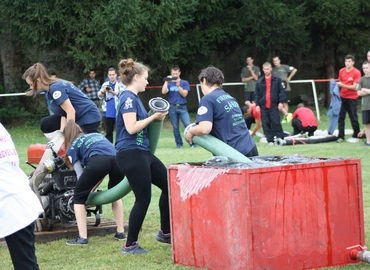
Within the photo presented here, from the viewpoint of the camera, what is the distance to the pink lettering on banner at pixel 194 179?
578 centimetres

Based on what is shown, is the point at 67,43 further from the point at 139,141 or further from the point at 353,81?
the point at 139,141

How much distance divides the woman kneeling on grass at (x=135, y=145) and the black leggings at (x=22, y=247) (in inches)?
81.3

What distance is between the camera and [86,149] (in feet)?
24.4

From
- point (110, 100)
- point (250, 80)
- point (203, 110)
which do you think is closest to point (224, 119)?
point (203, 110)

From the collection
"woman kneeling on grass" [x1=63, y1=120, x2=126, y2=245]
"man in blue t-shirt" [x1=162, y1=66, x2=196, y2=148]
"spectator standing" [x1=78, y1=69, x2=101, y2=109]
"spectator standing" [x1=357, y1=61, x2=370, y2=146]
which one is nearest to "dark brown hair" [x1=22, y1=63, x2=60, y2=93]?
"woman kneeling on grass" [x1=63, y1=120, x2=126, y2=245]

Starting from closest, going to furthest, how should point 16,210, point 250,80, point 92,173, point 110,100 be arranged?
point 16,210 < point 92,173 < point 110,100 < point 250,80

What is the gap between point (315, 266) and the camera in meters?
5.85

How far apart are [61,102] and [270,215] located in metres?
3.31

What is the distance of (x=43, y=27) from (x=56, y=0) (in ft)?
3.17

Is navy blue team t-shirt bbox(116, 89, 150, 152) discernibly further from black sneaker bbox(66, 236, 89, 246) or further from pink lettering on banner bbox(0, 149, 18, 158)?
pink lettering on banner bbox(0, 149, 18, 158)

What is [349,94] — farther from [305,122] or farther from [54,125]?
[54,125]

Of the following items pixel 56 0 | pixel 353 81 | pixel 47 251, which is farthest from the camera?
pixel 56 0

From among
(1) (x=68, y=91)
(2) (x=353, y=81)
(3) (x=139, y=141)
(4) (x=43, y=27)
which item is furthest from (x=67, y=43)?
(3) (x=139, y=141)

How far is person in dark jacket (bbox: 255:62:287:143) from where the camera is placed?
1655 cm
